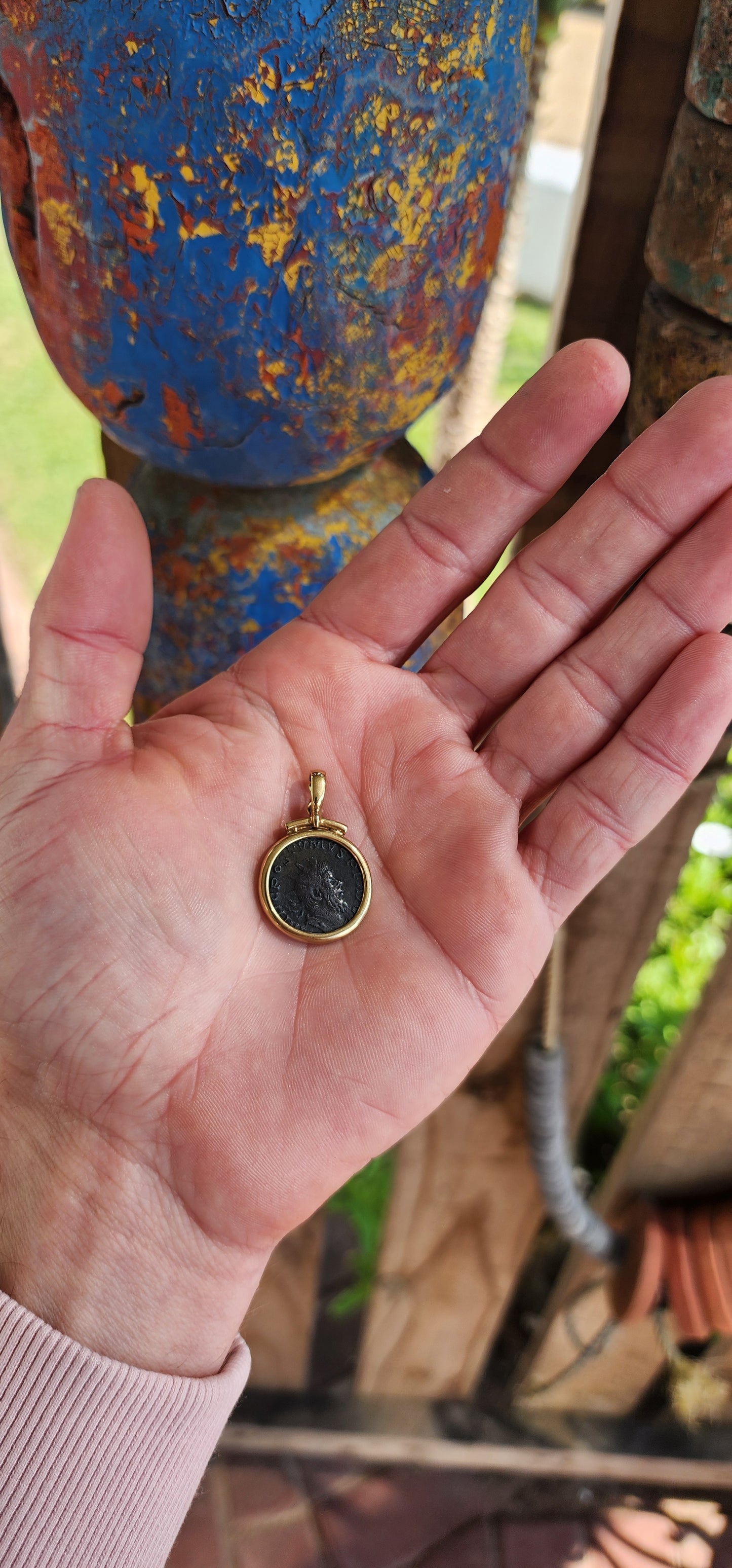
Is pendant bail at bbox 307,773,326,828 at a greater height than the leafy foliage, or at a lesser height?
greater

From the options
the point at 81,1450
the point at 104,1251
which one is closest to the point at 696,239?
the point at 104,1251

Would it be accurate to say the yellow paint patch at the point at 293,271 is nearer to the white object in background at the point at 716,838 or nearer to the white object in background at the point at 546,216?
the white object in background at the point at 716,838

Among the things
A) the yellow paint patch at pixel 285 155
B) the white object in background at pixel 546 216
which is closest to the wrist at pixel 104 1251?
the yellow paint patch at pixel 285 155

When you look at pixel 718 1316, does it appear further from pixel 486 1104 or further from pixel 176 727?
pixel 176 727

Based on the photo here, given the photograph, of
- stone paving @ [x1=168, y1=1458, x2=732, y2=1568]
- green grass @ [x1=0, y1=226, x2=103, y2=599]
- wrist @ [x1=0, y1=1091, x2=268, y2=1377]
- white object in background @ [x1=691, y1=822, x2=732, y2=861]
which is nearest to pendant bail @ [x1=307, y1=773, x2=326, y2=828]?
wrist @ [x1=0, y1=1091, x2=268, y2=1377]

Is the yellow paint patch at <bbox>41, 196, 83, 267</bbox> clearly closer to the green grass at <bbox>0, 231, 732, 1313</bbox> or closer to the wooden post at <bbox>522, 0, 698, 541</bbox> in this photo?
the wooden post at <bbox>522, 0, 698, 541</bbox>
